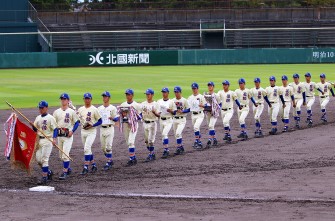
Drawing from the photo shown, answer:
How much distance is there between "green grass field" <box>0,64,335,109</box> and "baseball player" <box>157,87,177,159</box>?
12234mm

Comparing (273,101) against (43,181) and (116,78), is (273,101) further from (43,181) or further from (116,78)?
(116,78)

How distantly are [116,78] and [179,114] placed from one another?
24555 millimetres

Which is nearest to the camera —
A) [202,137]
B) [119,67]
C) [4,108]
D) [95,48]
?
[202,137]

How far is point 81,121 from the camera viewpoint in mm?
18109

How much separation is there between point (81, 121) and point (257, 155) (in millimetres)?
5335

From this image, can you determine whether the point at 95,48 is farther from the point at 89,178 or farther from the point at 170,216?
the point at 170,216

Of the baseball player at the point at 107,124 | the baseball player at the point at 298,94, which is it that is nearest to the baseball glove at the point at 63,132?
the baseball player at the point at 107,124

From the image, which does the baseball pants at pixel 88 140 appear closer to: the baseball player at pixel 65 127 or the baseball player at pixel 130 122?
the baseball player at pixel 65 127

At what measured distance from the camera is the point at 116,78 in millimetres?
45156

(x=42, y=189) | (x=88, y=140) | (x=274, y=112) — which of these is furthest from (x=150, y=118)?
(x=274, y=112)

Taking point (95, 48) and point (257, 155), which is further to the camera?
point (95, 48)

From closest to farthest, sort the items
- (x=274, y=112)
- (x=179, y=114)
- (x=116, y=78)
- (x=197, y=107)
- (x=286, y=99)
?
(x=179, y=114) < (x=197, y=107) < (x=274, y=112) < (x=286, y=99) < (x=116, y=78)

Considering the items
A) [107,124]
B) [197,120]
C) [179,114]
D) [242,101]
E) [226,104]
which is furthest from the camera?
[242,101]

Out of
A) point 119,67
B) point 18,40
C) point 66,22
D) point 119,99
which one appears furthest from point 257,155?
point 66,22
